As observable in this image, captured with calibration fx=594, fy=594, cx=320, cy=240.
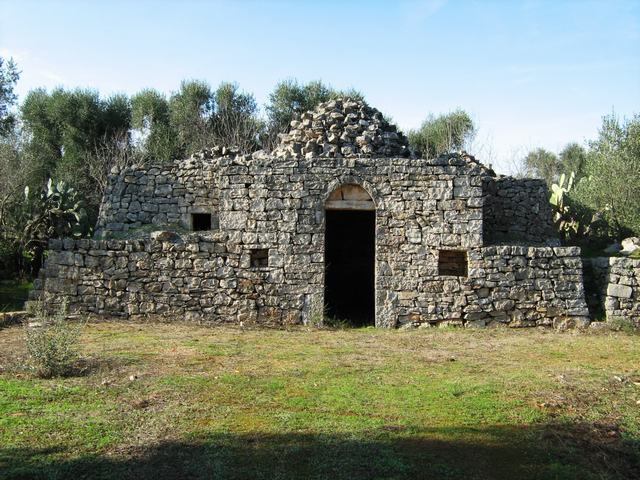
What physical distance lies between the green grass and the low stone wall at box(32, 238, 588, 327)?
11.8 feet

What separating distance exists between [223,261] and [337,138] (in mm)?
3973

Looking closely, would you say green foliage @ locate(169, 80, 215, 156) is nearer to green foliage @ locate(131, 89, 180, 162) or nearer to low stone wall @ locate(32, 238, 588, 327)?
green foliage @ locate(131, 89, 180, 162)

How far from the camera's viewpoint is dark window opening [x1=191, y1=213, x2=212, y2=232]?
45.0 ft

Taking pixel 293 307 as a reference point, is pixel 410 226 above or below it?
above

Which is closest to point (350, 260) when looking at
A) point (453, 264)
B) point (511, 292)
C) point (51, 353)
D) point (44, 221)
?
point (453, 264)

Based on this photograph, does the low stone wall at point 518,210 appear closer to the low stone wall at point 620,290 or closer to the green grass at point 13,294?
the low stone wall at point 620,290

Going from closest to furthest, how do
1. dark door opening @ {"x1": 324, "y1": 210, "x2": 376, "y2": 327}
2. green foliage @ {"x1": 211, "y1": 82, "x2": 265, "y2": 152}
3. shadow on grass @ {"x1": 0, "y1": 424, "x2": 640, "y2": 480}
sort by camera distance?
shadow on grass @ {"x1": 0, "y1": 424, "x2": 640, "y2": 480}, dark door opening @ {"x1": 324, "y1": 210, "x2": 376, "y2": 327}, green foliage @ {"x1": 211, "y1": 82, "x2": 265, "y2": 152}

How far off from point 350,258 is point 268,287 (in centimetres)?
514

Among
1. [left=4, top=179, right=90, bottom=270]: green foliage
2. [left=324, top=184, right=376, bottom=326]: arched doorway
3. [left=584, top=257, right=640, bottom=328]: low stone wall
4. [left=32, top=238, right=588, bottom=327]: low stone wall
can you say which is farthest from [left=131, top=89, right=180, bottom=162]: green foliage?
[left=584, top=257, right=640, bottom=328]: low stone wall

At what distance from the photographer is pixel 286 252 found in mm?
11984

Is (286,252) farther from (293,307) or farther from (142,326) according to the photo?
(142,326)

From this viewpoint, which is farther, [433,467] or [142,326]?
[142,326]

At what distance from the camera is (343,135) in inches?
537

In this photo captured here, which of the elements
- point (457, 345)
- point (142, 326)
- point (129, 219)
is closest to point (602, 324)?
point (457, 345)
